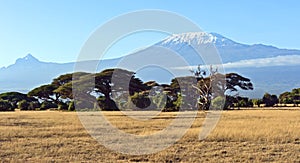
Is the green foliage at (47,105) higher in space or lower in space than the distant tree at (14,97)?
lower

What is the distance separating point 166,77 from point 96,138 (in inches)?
1840

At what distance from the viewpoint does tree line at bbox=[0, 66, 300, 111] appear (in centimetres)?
4934

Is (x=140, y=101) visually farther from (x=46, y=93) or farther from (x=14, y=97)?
(x=14, y=97)

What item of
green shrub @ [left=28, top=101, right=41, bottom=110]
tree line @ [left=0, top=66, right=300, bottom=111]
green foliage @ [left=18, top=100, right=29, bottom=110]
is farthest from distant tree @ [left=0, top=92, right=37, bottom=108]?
green foliage @ [left=18, top=100, right=29, bottom=110]

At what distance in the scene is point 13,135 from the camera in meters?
18.5

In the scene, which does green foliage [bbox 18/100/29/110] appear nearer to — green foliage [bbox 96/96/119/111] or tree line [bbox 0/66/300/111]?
tree line [bbox 0/66/300/111]

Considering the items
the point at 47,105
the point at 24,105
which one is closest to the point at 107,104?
the point at 47,105

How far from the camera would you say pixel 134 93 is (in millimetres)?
53000

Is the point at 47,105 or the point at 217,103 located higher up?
the point at 47,105

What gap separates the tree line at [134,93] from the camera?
49.3 m

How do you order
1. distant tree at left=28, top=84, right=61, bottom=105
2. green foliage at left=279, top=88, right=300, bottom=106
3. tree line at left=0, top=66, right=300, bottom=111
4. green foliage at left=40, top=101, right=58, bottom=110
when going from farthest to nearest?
green foliage at left=279, top=88, right=300, bottom=106
distant tree at left=28, top=84, right=61, bottom=105
green foliage at left=40, top=101, right=58, bottom=110
tree line at left=0, top=66, right=300, bottom=111

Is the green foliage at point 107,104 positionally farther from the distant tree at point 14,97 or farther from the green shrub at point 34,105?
the distant tree at point 14,97

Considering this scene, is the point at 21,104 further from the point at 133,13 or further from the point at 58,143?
the point at 58,143

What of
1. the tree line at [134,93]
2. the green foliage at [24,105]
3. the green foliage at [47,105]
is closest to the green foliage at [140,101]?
the tree line at [134,93]
